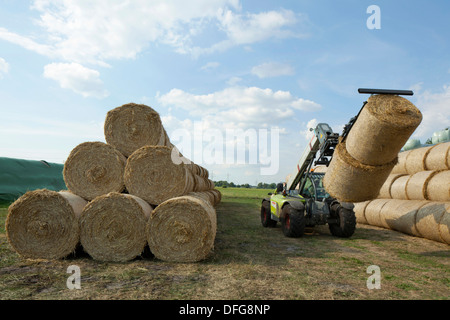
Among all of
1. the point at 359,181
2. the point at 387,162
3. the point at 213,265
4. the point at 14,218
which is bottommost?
the point at 213,265

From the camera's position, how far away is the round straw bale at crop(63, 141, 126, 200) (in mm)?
6078

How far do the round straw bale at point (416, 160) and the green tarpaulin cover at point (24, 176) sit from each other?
51.7 feet

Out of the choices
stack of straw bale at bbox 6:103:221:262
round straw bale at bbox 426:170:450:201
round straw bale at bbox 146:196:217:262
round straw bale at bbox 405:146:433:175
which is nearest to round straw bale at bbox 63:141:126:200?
stack of straw bale at bbox 6:103:221:262

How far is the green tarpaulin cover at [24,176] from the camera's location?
14.5 m

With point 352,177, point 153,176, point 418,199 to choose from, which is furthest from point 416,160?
point 153,176

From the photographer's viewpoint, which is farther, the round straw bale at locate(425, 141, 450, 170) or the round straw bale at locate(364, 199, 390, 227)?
the round straw bale at locate(364, 199, 390, 227)

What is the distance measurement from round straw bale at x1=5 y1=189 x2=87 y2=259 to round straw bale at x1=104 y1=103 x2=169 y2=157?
5.09ft

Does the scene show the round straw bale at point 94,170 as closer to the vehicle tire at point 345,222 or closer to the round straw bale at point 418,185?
the vehicle tire at point 345,222

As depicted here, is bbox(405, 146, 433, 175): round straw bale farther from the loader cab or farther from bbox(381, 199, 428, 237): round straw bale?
the loader cab

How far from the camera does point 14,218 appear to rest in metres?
5.48

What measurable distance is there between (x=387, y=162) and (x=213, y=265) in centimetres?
396

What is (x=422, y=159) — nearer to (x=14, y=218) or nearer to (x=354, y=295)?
(x=354, y=295)

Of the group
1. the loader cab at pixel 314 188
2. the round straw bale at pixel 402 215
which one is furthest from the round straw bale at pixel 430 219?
the loader cab at pixel 314 188

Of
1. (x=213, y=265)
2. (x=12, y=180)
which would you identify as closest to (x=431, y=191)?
(x=213, y=265)
